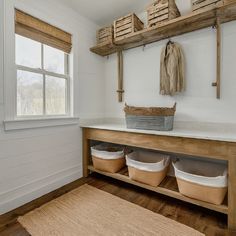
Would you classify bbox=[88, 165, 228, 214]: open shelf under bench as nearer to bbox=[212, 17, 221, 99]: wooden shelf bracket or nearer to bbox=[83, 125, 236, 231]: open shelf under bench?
bbox=[83, 125, 236, 231]: open shelf under bench

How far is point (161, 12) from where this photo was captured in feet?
5.82

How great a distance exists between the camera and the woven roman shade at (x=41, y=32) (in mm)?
1634

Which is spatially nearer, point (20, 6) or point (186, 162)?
point (20, 6)

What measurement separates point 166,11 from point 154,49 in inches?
19.5

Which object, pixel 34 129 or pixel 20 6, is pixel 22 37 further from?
pixel 34 129

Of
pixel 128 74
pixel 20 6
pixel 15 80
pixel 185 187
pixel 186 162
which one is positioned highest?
pixel 20 6

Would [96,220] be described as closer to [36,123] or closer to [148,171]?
[148,171]

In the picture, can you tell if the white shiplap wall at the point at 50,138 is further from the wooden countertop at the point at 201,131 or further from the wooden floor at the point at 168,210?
the wooden countertop at the point at 201,131

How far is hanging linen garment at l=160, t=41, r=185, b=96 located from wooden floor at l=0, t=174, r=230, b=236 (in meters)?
1.24

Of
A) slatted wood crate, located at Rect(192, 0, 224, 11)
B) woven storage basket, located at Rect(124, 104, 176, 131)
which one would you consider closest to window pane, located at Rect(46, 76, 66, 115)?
woven storage basket, located at Rect(124, 104, 176, 131)

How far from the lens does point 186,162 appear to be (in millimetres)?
1935

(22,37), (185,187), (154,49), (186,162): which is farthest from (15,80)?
(186,162)

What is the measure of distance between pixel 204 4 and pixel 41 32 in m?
1.70

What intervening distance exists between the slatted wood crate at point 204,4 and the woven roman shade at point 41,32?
1499 mm
